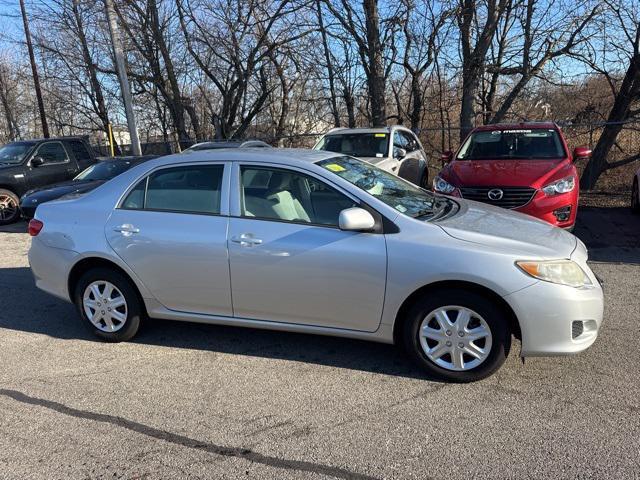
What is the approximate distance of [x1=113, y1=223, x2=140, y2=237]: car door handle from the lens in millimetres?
4253

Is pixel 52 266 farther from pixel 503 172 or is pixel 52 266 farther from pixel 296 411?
pixel 503 172

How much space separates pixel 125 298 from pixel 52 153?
907 centimetres

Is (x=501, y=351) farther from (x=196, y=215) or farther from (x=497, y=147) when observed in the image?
(x=497, y=147)

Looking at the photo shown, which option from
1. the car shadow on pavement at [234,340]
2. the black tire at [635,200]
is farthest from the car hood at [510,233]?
the black tire at [635,200]

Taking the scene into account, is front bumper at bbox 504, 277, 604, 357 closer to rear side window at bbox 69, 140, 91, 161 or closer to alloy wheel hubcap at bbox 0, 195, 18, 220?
alloy wheel hubcap at bbox 0, 195, 18, 220

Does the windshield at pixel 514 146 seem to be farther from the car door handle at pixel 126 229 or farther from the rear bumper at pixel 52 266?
the rear bumper at pixel 52 266

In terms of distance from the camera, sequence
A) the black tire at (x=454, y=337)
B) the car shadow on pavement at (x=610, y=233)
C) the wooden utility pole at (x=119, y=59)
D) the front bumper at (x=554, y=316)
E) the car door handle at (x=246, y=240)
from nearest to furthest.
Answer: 1. the front bumper at (x=554, y=316)
2. the black tire at (x=454, y=337)
3. the car door handle at (x=246, y=240)
4. the car shadow on pavement at (x=610, y=233)
5. the wooden utility pole at (x=119, y=59)

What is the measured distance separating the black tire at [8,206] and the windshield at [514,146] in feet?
30.2

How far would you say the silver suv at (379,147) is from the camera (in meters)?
9.71

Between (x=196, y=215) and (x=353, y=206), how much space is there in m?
1.30

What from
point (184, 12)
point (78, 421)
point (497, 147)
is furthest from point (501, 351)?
point (184, 12)

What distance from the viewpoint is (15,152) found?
11.6 m

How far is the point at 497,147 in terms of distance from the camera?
8.01 meters

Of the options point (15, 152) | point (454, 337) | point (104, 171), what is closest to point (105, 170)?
point (104, 171)
